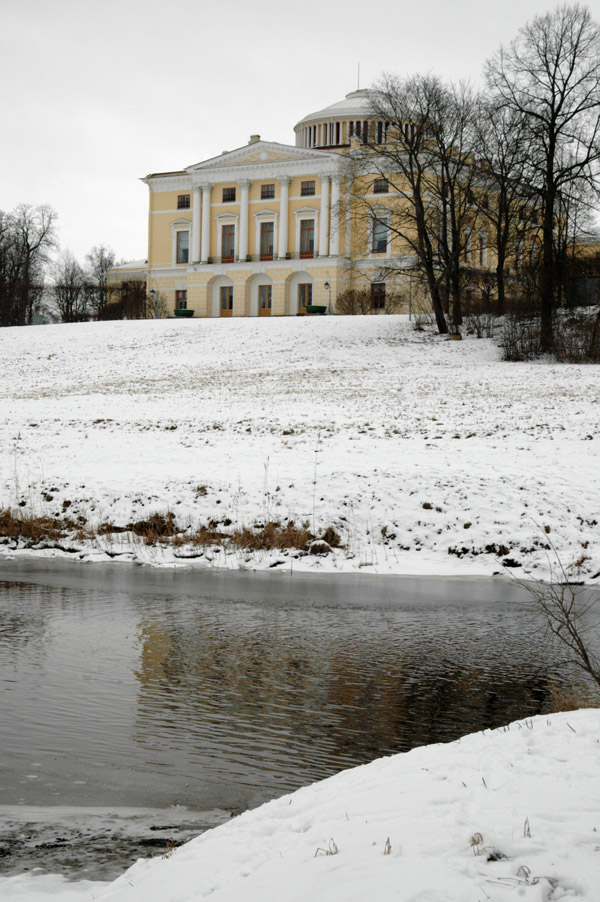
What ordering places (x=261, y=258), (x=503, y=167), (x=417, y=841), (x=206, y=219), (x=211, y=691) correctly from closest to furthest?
(x=417, y=841) → (x=211, y=691) → (x=503, y=167) → (x=261, y=258) → (x=206, y=219)

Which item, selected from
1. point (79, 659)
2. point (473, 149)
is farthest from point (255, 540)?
point (473, 149)

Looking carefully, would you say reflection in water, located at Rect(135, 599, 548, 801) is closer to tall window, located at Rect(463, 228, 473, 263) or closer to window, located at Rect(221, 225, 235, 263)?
tall window, located at Rect(463, 228, 473, 263)

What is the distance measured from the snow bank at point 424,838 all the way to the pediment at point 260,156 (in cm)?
7220

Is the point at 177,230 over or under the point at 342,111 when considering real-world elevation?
under

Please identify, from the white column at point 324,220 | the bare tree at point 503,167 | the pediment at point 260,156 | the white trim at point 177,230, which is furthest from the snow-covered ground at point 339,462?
the white trim at point 177,230

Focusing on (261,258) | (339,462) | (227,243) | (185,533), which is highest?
(227,243)

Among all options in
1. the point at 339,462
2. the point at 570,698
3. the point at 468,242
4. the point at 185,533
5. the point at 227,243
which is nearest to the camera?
the point at 570,698

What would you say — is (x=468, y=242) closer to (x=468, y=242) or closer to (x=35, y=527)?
(x=468, y=242)

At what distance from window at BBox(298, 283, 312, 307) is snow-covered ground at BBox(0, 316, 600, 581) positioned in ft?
128

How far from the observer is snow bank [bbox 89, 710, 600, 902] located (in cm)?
347

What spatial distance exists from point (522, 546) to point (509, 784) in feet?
32.3

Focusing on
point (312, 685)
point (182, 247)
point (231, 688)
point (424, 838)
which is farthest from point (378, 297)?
point (424, 838)

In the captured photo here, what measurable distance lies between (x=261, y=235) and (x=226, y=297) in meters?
6.06

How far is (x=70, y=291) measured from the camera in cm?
9438
